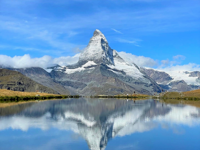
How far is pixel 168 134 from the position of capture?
49.5 metres

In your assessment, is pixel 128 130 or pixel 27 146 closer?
pixel 27 146

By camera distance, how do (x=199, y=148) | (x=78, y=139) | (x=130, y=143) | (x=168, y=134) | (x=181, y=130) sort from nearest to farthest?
(x=199, y=148)
(x=130, y=143)
(x=78, y=139)
(x=168, y=134)
(x=181, y=130)

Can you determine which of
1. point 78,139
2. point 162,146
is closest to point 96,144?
point 78,139

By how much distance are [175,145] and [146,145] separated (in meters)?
4.53

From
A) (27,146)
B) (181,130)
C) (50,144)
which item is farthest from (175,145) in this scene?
(27,146)

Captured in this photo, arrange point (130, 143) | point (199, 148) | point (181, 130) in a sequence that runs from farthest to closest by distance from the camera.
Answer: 1. point (181, 130)
2. point (130, 143)
3. point (199, 148)

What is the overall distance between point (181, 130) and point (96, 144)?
Answer: 2213 centimetres

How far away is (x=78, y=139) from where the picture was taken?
4509 cm

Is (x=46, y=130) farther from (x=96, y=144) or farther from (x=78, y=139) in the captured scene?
(x=96, y=144)

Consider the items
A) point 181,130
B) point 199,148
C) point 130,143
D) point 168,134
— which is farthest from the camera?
point 181,130

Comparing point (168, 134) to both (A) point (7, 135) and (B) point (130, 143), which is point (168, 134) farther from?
(A) point (7, 135)

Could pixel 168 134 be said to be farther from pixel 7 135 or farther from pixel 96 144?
pixel 7 135

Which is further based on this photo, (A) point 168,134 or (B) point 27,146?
(A) point 168,134

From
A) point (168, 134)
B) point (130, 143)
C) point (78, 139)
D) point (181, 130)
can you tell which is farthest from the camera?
point (181, 130)
